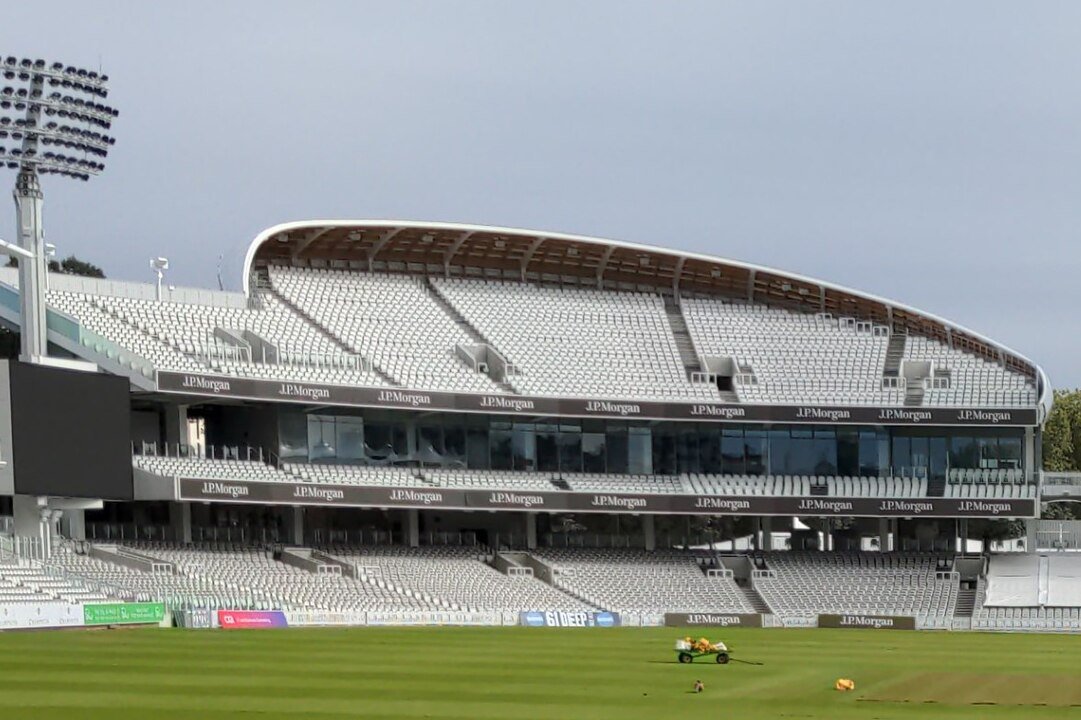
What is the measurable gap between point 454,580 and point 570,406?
26.9 ft

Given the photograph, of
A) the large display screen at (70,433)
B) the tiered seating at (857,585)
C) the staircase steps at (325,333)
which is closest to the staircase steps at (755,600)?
the tiered seating at (857,585)

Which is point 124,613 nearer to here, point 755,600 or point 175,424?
point 175,424

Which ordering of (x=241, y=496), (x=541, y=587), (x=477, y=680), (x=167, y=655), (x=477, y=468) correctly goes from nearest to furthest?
(x=477, y=680) < (x=167, y=655) < (x=241, y=496) < (x=541, y=587) < (x=477, y=468)

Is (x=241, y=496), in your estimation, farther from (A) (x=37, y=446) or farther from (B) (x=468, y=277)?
(B) (x=468, y=277)

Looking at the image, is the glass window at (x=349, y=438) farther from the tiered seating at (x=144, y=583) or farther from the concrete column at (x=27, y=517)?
the concrete column at (x=27, y=517)

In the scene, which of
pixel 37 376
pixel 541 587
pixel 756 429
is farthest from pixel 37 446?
pixel 756 429

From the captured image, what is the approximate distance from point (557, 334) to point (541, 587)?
11852mm

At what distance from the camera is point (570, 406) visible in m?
65.4

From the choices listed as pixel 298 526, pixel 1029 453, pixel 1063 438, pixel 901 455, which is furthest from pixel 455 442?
pixel 1063 438

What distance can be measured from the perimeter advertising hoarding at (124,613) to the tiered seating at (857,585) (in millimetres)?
22965

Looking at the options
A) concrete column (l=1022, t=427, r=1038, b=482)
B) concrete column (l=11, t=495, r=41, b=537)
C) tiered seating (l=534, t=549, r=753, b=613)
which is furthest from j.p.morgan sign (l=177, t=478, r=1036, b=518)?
concrete column (l=11, t=495, r=41, b=537)

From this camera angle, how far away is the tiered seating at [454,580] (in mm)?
59156

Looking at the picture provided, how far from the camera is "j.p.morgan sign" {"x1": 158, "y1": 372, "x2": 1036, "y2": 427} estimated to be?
57.7 meters

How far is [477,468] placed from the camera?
6700cm
